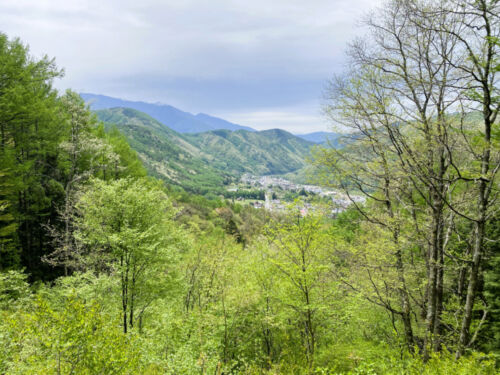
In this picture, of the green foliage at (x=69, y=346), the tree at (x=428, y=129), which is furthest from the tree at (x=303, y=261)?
the green foliage at (x=69, y=346)

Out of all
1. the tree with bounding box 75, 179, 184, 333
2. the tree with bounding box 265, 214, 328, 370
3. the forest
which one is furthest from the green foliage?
the tree with bounding box 75, 179, 184, 333

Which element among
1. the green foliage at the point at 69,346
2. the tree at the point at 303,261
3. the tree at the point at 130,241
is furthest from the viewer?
the tree at the point at 130,241

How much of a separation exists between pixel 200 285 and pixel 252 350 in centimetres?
580

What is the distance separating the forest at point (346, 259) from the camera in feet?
22.9

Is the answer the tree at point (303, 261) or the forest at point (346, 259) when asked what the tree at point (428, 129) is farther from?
the tree at point (303, 261)

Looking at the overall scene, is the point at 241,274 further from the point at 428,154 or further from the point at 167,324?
the point at 428,154

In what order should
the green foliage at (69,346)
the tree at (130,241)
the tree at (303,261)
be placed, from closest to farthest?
the green foliage at (69,346), the tree at (303,261), the tree at (130,241)

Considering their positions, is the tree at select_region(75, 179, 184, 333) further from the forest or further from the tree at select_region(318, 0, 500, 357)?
the tree at select_region(318, 0, 500, 357)

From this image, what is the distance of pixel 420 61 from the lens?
30.8 ft

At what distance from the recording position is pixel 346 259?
40.9 ft

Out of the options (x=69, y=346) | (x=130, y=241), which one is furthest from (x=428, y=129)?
(x=130, y=241)

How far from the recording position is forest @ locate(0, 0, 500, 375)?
22.9 ft

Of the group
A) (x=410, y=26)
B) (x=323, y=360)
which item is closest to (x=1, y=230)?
(x=323, y=360)

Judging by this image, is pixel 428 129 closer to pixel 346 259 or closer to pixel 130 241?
pixel 346 259
